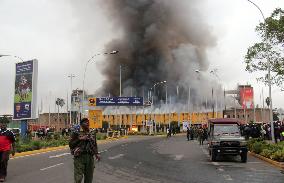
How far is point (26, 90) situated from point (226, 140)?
21390 mm

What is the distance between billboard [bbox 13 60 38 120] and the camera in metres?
36.9

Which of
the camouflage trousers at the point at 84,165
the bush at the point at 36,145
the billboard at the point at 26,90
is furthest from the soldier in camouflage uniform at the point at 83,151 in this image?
the billboard at the point at 26,90

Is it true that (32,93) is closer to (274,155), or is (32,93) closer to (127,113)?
(274,155)

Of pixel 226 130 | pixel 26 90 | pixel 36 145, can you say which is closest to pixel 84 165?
pixel 226 130

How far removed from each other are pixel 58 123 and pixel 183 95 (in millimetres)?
42617

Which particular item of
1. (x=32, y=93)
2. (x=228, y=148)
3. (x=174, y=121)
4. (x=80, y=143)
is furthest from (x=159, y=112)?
(x=80, y=143)

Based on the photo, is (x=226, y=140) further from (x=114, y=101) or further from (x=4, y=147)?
(x=114, y=101)

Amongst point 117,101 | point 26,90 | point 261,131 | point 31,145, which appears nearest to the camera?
point 31,145

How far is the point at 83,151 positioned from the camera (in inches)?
358

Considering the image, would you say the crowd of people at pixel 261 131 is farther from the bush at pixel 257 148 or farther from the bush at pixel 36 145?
the bush at pixel 36 145

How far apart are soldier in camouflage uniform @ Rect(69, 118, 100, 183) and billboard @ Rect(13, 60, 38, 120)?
92.8 ft

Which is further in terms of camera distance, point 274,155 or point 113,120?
point 113,120

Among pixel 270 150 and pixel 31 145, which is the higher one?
pixel 270 150

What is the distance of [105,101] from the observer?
243 ft
